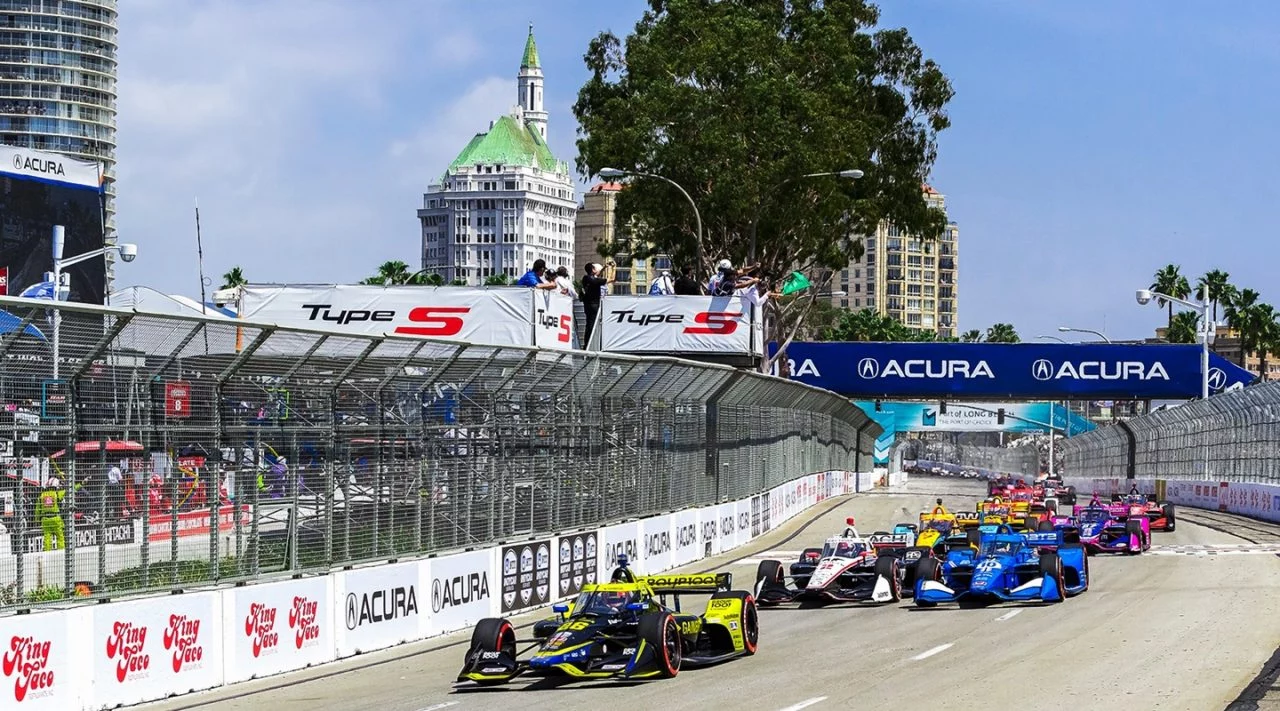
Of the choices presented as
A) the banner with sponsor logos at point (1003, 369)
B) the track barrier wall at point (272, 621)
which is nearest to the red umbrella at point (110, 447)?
the track barrier wall at point (272, 621)

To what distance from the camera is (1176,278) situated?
117562mm

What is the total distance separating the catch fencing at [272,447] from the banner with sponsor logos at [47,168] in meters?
32.1

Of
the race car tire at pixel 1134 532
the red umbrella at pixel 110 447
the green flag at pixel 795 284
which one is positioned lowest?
the race car tire at pixel 1134 532

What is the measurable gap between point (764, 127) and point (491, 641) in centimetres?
3726

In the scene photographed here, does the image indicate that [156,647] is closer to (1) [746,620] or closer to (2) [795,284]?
(1) [746,620]

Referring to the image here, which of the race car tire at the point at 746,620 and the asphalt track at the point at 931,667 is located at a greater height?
the race car tire at the point at 746,620

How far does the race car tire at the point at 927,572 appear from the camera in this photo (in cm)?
2266

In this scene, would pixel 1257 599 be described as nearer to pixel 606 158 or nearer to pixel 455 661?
pixel 455 661

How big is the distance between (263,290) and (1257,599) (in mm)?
19930

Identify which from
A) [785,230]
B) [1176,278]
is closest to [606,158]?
[785,230]

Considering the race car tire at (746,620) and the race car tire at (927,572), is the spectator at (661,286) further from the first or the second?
the race car tire at (746,620)

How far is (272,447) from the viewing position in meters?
17.0

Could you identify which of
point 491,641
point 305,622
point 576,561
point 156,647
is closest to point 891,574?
point 576,561

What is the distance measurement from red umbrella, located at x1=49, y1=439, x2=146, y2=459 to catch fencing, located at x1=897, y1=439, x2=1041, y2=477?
99876 mm
